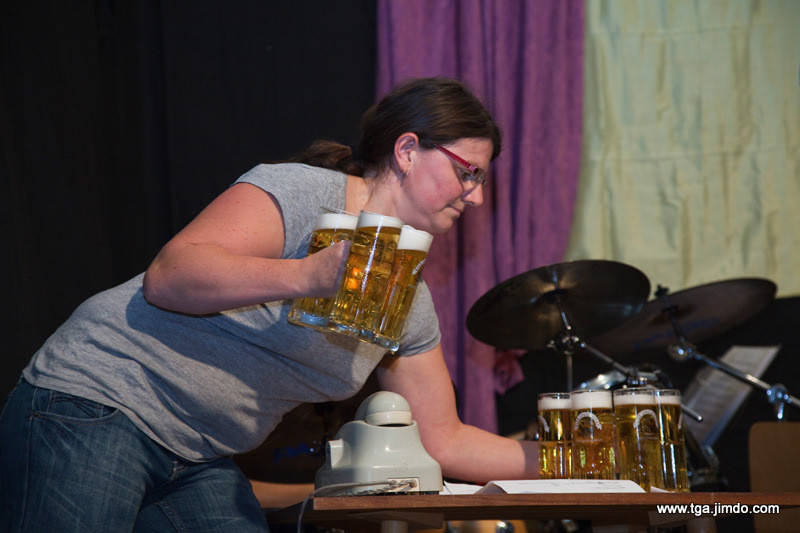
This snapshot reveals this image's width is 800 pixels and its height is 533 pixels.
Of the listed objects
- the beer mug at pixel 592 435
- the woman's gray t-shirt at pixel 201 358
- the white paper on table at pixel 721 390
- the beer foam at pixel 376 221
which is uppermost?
the beer foam at pixel 376 221

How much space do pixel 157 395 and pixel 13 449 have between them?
0.23 meters

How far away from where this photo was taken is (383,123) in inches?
63.0

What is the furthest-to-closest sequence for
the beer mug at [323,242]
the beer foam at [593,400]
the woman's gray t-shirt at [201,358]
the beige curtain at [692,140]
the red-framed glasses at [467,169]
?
the beige curtain at [692,140] < the red-framed glasses at [467,169] < the beer foam at [593,400] < the woman's gray t-shirt at [201,358] < the beer mug at [323,242]

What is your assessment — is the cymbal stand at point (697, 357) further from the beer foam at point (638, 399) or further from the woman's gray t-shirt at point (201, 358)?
the woman's gray t-shirt at point (201, 358)

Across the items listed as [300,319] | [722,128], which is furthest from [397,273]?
[722,128]

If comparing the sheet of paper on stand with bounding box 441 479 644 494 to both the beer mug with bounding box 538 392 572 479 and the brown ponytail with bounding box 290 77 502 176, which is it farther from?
the brown ponytail with bounding box 290 77 502 176

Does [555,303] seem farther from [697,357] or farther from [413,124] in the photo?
[413,124]

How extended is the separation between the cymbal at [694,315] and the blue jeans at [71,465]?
1675 millimetres

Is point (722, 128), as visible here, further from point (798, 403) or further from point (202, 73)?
Result: point (202, 73)

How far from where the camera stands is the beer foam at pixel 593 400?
1.40 meters

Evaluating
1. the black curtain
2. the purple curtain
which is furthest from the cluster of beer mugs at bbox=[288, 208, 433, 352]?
the purple curtain

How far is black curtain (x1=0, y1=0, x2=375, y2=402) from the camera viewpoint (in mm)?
2283

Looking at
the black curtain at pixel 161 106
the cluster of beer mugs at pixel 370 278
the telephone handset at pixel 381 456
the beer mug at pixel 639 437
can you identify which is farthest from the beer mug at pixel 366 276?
the black curtain at pixel 161 106

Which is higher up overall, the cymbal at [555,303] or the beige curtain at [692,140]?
the beige curtain at [692,140]
